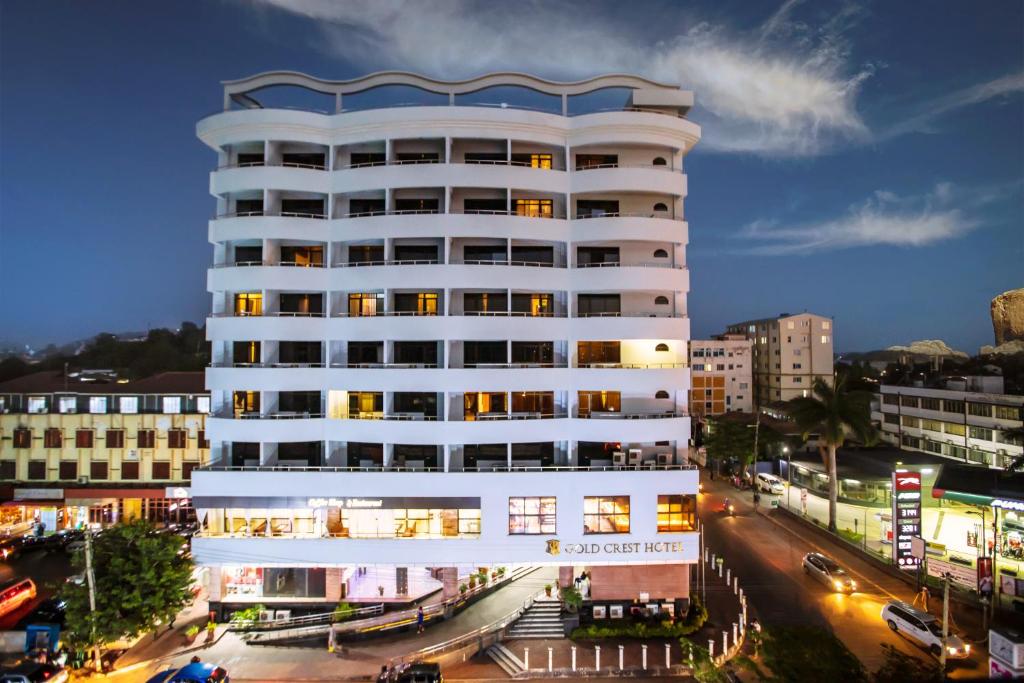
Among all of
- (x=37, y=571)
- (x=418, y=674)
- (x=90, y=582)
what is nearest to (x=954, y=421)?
(x=418, y=674)

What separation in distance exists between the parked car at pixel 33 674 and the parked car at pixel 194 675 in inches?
170

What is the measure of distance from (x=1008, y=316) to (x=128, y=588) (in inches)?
4654

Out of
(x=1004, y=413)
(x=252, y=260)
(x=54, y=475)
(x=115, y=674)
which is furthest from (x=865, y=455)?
(x=54, y=475)

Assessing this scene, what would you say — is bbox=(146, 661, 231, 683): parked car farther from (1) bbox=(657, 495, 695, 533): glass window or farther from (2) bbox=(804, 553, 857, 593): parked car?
(2) bbox=(804, 553, 857, 593): parked car

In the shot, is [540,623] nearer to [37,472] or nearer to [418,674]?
[418,674]

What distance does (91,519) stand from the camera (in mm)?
45375

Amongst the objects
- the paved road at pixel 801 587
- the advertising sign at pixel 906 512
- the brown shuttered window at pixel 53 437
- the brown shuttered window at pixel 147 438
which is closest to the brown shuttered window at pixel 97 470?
the brown shuttered window at pixel 53 437

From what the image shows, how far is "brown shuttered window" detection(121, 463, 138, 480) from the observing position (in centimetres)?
4584

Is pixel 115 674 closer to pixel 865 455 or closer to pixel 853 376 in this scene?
pixel 865 455

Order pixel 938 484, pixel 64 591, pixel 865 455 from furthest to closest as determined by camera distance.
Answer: pixel 865 455
pixel 938 484
pixel 64 591

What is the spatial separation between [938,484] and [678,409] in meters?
19.9

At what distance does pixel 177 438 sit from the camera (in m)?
45.7

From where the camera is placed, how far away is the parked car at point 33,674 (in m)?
23.0

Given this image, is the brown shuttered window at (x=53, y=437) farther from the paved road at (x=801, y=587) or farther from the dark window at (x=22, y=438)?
the paved road at (x=801, y=587)
